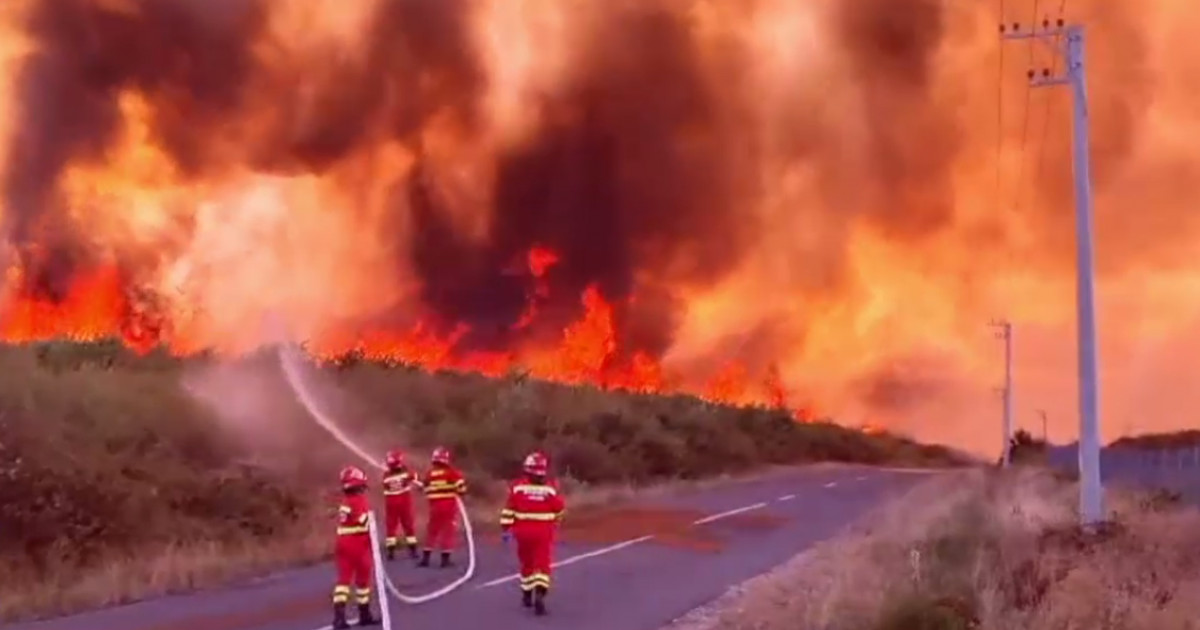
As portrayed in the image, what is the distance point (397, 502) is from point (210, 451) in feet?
33.6

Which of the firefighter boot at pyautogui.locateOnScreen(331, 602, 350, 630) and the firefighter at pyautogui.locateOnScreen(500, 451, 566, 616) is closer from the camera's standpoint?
the firefighter boot at pyautogui.locateOnScreen(331, 602, 350, 630)

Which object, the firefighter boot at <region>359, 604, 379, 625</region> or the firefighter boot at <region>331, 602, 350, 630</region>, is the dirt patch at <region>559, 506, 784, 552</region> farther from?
the firefighter boot at <region>331, 602, 350, 630</region>

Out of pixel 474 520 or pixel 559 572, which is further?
pixel 474 520

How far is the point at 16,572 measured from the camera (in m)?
19.9

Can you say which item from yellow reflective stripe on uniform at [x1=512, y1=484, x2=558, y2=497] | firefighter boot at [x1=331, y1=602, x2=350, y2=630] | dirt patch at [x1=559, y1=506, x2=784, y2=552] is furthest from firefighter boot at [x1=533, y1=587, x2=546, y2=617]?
dirt patch at [x1=559, y1=506, x2=784, y2=552]

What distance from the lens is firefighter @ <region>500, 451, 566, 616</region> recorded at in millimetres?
15875

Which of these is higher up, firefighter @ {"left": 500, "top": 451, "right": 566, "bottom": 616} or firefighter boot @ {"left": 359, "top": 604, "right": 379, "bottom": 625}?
firefighter @ {"left": 500, "top": 451, "right": 566, "bottom": 616}

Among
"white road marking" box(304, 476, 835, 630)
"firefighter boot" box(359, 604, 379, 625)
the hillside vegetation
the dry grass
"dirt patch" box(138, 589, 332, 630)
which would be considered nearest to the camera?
the dry grass

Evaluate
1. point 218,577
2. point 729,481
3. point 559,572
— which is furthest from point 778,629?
point 729,481

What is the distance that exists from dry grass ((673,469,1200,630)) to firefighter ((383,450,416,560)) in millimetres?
4803

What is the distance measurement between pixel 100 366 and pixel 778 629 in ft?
80.8

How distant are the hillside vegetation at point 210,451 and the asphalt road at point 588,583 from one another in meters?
1.60

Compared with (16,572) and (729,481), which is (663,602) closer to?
(16,572)

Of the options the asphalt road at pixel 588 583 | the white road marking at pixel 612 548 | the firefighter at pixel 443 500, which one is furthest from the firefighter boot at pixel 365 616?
the firefighter at pixel 443 500
